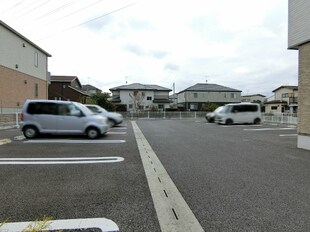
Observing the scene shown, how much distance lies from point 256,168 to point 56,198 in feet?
13.1

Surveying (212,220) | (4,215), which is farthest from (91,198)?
(212,220)

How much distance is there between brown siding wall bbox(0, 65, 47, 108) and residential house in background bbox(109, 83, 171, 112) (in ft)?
66.9

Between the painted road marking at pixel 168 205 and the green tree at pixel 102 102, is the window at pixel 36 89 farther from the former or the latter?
the painted road marking at pixel 168 205

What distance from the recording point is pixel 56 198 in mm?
3285

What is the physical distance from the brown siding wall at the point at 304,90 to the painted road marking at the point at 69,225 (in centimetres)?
710

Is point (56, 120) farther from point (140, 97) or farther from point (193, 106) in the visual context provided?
point (193, 106)

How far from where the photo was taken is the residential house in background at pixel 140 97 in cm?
4012

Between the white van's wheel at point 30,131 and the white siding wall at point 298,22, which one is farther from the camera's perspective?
the white van's wheel at point 30,131

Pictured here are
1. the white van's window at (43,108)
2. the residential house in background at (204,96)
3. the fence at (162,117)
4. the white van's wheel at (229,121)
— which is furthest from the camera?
the residential house in background at (204,96)

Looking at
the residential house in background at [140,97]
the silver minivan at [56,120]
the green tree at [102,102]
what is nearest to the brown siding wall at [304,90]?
the silver minivan at [56,120]

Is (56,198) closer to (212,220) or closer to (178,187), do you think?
(178,187)

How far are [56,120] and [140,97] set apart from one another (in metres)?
30.5

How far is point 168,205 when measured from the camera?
→ 3098 millimetres

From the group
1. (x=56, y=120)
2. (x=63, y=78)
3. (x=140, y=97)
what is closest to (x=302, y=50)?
(x=56, y=120)
